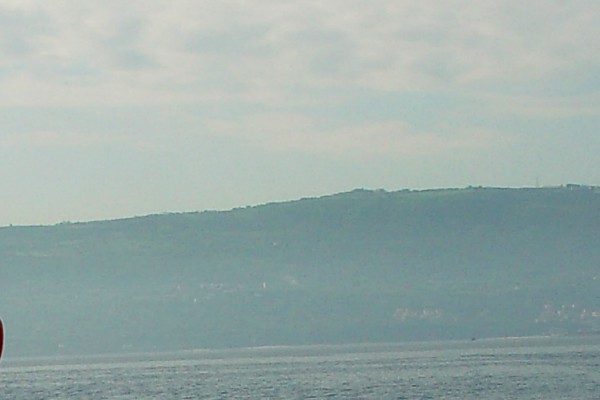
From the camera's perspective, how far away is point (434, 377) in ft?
457

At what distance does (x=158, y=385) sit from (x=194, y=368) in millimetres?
50804

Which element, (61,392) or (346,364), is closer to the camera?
(61,392)

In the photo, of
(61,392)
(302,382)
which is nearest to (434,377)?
(302,382)

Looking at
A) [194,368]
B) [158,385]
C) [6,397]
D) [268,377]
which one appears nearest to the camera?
[6,397]

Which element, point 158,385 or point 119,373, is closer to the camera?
point 158,385

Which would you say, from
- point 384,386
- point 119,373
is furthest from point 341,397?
point 119,373

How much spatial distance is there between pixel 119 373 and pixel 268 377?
37191 millimetres

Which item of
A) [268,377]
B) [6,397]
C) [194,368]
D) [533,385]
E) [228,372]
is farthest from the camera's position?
[194,368]

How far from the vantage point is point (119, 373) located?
18712 centimetres

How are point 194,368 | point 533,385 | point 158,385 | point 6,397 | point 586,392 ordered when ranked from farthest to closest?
1. point 194,368
2. point 158,385
3. point 6,397
4. point 533,385
5. point 586,392

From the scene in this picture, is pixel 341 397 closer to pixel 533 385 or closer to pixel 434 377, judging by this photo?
pixel 533 385

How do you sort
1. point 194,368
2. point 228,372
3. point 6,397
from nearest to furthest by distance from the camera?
point 6,397 < point 228,372 < point 194,368

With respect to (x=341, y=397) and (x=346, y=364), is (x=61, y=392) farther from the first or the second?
(x=346, y=364)

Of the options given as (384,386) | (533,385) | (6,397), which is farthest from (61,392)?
(533,385)
